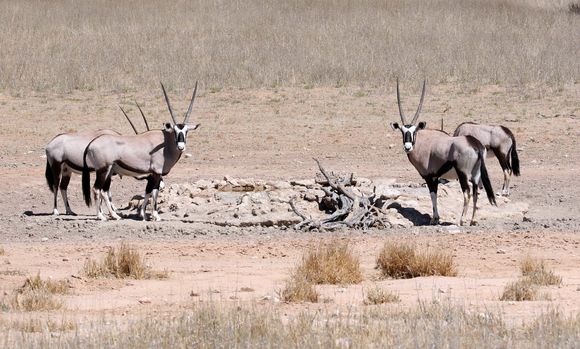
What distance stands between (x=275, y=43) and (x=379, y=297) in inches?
1043

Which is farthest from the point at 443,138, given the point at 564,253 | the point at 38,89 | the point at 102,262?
the point at 38,89

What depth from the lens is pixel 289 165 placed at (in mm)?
24328

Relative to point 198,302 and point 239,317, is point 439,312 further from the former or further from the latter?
point 198,302

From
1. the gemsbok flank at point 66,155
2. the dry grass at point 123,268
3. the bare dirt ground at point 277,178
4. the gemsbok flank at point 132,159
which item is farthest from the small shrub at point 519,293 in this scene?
the gemsbok flank at point 66,155

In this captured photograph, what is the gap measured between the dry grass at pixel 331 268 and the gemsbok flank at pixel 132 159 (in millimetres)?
4951

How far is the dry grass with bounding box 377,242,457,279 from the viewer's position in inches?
511

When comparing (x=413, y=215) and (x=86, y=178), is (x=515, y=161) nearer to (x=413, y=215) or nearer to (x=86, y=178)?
(x=413, y=215)

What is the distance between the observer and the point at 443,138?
17.5 m

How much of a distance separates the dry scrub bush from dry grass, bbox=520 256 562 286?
4655mm

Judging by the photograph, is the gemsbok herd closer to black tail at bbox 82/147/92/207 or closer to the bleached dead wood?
black tail at bbox 82/147/92/207

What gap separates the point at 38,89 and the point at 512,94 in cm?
1262

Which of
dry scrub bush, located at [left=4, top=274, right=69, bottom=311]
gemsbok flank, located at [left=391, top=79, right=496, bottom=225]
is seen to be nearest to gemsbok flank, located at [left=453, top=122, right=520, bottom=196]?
gemsbok flank, located at [left=391, top=79, right=496, bottom=225]

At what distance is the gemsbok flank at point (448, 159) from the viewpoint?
1705 centimetres

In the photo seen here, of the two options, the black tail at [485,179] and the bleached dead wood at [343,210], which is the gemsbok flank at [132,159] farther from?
the black tail at [485,179]
